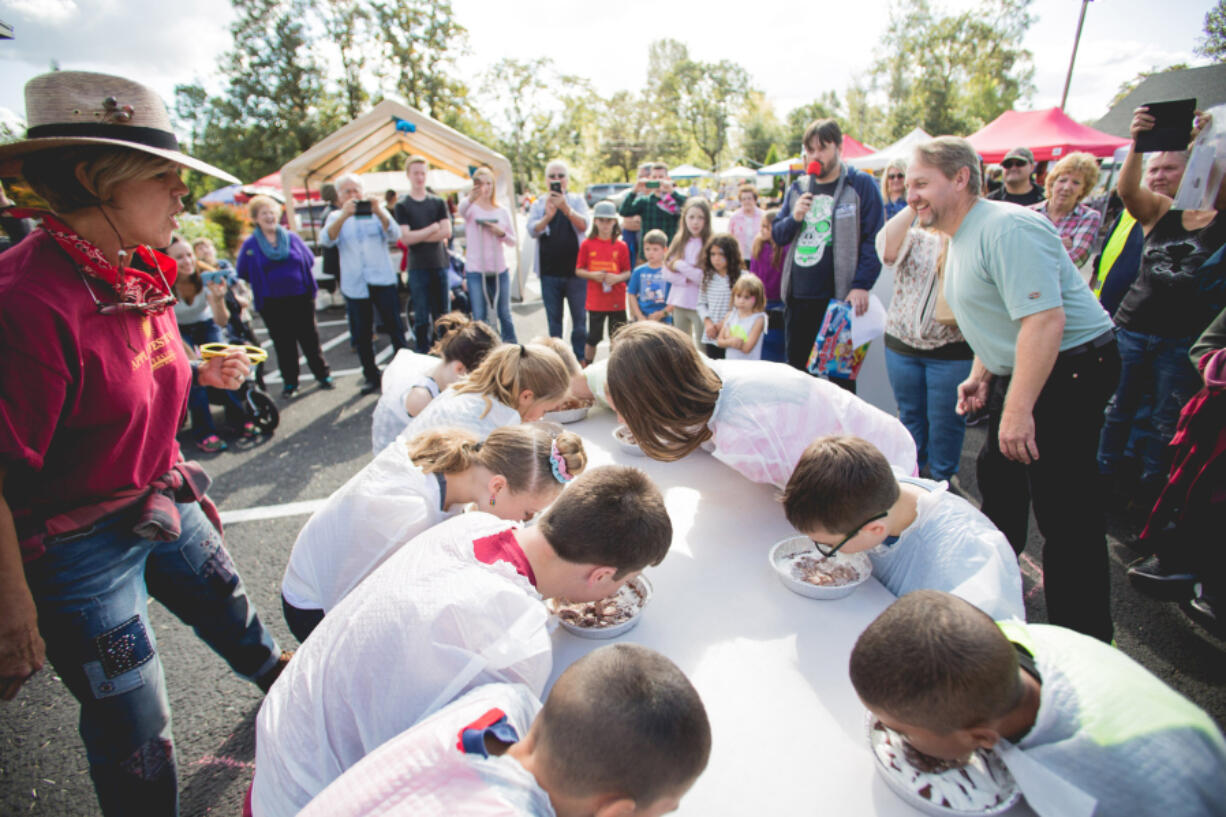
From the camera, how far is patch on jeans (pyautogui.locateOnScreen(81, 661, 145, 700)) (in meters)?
1.22

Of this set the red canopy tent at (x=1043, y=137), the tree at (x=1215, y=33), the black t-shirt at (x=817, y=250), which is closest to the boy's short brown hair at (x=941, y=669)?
the black t-shirt at (x=817, y=250)

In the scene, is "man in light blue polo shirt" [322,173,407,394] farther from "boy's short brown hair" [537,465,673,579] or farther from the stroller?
"boy's short brown hair" [537,465,673,579]

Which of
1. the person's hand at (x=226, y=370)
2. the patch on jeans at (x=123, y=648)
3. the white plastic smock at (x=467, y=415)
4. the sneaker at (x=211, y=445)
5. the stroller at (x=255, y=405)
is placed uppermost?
the person's hand at (x=226, y=370)

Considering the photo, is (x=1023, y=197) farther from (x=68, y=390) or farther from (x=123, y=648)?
(x=123, y=648)

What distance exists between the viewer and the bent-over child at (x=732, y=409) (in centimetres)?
173

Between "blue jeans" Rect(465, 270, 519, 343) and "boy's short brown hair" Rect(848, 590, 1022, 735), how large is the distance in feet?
16.6

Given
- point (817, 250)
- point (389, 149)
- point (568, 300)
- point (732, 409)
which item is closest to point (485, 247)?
point (568, 300)

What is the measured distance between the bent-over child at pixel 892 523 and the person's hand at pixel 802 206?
2.48 meters

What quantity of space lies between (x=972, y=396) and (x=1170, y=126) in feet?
4.85

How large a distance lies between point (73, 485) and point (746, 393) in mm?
1697

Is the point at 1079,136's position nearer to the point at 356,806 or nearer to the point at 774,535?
the point at 774,535

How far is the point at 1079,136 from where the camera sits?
1194cm

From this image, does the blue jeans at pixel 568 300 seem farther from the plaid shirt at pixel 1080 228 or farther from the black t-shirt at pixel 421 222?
the plaid shirt at pixel 1080 228

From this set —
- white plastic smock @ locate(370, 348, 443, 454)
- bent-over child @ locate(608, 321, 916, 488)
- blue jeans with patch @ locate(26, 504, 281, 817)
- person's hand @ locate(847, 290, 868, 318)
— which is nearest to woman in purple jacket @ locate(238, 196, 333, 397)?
white plastic smock @ locate(370, 348, 443, 454)
